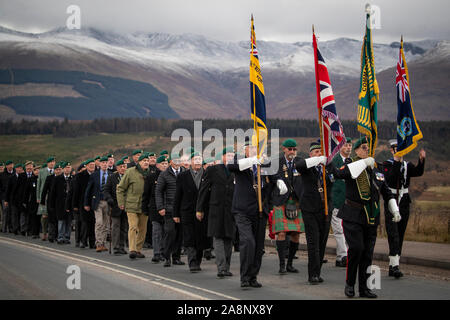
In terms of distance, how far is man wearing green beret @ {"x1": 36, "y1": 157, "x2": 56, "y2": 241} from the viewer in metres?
21.6

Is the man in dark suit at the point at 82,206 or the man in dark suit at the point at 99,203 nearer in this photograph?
the man in dark suit at the point at 99,203

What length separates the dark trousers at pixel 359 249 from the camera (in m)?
9.88

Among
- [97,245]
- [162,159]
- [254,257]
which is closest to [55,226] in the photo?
[97,245]

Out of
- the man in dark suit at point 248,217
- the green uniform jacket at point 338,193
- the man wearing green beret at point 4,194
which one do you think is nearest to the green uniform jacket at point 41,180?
the man wearing green beret at point 4,194

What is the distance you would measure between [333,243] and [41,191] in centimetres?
960

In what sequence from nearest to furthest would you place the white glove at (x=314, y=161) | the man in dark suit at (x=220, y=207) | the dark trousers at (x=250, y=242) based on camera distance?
the white glove at (x=314, y=161)
the dark trousers at (x=250, y=242)
the man in dark suit at (x=220, y=207)

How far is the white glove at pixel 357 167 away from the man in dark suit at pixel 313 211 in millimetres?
960

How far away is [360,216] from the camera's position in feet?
32.6

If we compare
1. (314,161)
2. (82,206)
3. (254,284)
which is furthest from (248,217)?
(82,206)

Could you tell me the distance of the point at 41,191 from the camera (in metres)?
21.8

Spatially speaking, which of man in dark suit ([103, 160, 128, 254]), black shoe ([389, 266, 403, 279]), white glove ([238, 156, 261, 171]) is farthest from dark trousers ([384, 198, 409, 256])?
man in dark suit ([103, 160, 128, 254])

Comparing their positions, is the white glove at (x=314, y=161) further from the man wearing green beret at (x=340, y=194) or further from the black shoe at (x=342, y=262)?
the black shoe at (x=342, y=262)

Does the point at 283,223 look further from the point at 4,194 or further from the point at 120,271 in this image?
the point at 4,194
